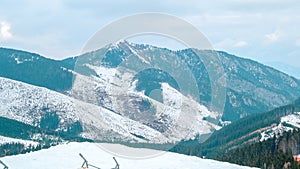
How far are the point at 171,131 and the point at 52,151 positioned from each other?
1785 centimetres

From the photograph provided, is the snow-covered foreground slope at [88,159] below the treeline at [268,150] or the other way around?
below

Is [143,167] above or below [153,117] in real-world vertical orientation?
below

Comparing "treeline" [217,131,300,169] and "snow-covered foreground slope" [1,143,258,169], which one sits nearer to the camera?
"snow-covered foreground slope" [1,143,258,169]

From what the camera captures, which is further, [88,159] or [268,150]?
[268,150]

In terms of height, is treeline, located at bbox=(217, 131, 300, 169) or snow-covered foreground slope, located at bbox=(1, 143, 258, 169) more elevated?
treeline, located at bbox=(217, 131, 300, 169)

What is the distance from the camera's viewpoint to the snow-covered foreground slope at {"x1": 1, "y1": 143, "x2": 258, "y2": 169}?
112 feet

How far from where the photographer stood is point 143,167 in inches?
1389

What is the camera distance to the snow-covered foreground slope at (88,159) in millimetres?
34031

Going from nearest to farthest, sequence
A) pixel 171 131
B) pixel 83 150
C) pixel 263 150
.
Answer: pixel 83 150
pixel 171 131
pixel 263 150

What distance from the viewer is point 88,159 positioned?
3528 cm

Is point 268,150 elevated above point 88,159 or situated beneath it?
elevated above

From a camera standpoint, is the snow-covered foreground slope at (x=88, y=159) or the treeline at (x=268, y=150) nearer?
the snow-covered foreground slope at (x=88, y=159)

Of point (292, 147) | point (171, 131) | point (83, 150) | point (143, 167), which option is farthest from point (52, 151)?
point (292, 147)

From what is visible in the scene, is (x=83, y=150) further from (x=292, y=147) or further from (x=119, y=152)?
(x=292, y=147)
